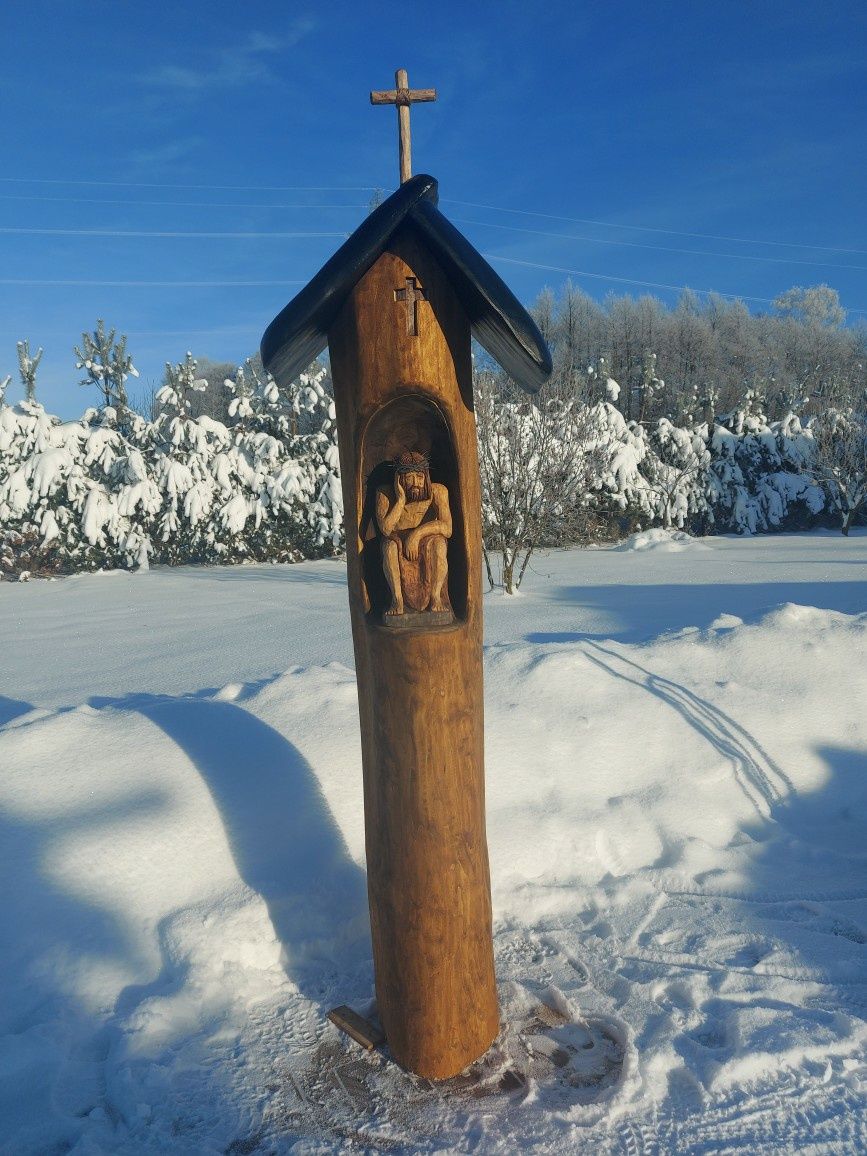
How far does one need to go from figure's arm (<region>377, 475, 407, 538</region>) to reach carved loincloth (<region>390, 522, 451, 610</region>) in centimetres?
2

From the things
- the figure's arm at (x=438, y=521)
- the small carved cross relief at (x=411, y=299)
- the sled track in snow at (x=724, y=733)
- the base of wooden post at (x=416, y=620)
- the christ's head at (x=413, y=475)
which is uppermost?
the small carved cross relief at (x=411, y=299)

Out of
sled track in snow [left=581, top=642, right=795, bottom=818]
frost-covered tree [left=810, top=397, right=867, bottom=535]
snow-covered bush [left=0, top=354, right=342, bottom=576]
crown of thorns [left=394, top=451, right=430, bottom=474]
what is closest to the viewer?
crown of thorns [left=394, top=451, right=430, bottom=474]

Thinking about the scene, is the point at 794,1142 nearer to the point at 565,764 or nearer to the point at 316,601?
the point at 565,764

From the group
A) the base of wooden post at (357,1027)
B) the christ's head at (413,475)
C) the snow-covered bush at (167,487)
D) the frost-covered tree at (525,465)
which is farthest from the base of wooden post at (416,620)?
the snow-covered bush at (167,487)

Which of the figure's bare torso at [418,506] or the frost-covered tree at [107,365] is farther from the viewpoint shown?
the frost-covered tree at [107,365]

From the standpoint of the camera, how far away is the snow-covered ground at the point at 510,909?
2236 mm

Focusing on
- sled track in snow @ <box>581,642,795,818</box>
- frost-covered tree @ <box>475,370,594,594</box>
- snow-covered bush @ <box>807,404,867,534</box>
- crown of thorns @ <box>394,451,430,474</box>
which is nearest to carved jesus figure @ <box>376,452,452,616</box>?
crown of thorns @ <box>394,451,430,474</box>

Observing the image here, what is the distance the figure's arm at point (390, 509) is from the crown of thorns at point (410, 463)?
29mm

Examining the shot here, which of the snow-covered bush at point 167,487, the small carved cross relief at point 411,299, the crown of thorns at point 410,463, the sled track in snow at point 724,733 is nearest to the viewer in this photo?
the small carved cross relief at point 411,299

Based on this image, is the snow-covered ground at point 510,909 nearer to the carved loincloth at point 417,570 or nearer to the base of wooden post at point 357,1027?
the base of wooden post at point 357,1027

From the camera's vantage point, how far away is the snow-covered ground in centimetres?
224

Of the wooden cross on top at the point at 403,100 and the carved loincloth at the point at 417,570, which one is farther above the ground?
the wooden cross on top at the point at 403,100

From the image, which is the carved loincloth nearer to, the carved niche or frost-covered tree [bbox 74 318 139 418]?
the carved niche

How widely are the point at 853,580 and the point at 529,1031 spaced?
8401 mm
